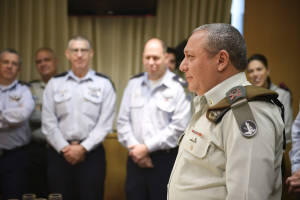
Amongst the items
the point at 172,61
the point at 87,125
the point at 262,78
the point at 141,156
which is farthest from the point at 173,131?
the point at 262,78

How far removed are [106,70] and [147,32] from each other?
0.70m

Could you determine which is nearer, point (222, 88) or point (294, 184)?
point (222, 88)

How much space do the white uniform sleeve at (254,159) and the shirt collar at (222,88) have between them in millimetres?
143

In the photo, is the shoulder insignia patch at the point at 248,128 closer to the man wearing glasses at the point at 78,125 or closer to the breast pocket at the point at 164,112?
the breast pocket at the point at 164,112

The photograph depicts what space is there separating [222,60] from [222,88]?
10 cm

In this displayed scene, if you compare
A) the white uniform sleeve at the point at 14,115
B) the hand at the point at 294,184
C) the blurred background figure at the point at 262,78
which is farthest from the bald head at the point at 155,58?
the hand at the point at 294,184

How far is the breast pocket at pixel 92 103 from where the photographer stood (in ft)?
9.32

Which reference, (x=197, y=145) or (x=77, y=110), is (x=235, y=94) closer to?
(x=197, y=145)

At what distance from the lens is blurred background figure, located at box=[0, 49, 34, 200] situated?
9.38ft

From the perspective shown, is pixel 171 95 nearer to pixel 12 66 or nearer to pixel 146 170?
pixel 146 170

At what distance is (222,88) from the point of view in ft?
4.10

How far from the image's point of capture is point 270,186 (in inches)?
42.0

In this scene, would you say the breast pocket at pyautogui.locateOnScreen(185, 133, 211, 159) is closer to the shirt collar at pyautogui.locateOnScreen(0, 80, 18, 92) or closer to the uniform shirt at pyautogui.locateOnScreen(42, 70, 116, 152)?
the uniform shirt at pyautogui.locateOnScreen(42, 70, 116, 152)

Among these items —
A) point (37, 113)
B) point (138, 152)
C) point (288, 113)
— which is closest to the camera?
point (138, 152)
